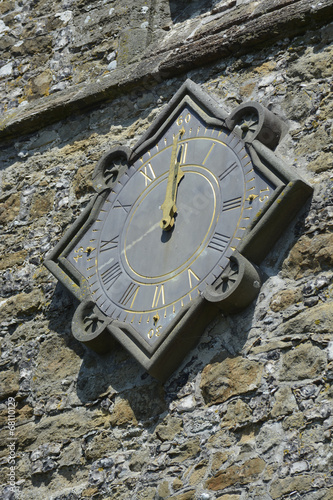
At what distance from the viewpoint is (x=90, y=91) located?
5953mm

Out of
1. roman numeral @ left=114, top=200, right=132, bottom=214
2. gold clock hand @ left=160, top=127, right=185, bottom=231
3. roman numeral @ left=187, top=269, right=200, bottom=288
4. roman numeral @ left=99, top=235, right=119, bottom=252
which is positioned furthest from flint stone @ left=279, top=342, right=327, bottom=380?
roman numeral @ left=114, top=200, right=132, bottom=214

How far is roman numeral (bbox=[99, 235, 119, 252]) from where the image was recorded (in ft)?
16.6

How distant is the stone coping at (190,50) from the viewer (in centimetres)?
519

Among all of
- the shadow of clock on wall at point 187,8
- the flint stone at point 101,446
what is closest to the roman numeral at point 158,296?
the flint stone at point 101,446

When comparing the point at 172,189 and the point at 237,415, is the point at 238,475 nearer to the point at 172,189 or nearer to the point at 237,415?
the point at 237,415

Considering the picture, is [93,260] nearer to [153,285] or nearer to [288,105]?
[153,285]

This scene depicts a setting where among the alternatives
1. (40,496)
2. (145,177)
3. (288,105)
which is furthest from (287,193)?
(40,496)

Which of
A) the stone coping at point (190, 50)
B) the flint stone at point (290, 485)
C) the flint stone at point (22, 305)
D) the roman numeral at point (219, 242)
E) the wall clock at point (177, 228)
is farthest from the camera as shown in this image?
the flint stone at point (22, 305)

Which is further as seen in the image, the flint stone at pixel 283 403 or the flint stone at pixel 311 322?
the flint stone at pixel 311 322

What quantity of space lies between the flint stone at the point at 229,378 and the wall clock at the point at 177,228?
22cm

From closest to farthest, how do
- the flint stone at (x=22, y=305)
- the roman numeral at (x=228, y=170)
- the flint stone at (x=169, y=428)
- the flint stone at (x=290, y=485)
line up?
the flint stone at (x=290, y=485) < the flint stone at (x=169, y=428) < the roman numeral at (x=228, y=170) < the flint stone at (x=22, y=305)

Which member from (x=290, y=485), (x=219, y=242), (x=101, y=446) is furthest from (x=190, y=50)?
(x=290, y=485)

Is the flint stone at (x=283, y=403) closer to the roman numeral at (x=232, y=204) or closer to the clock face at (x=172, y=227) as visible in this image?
the clock face at (x=172, y=227)

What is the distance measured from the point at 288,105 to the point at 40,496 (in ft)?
7.81
